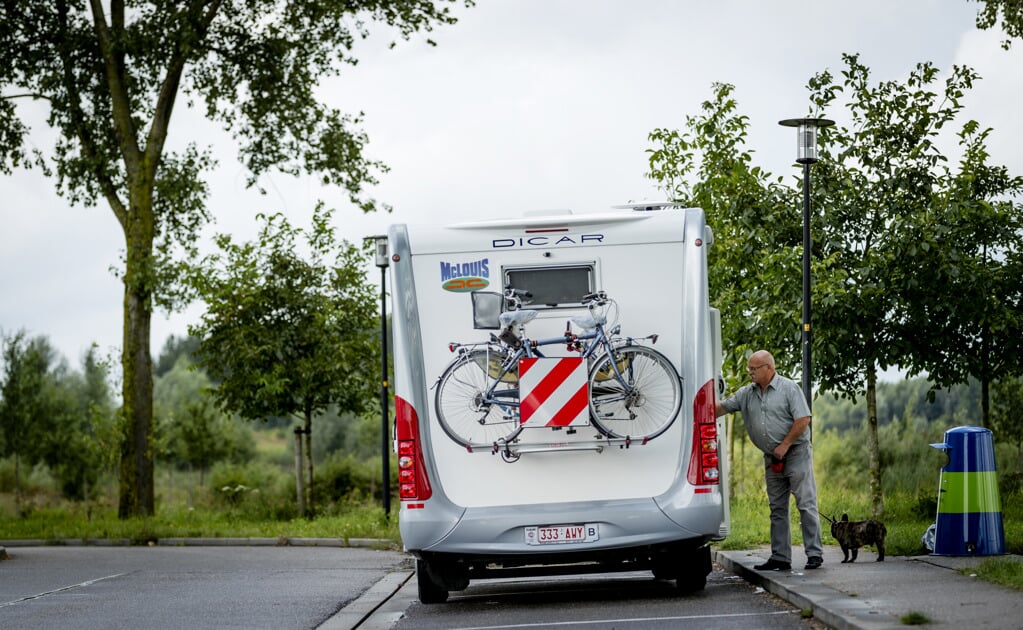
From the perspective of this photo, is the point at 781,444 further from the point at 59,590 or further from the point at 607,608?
the point at 59,590

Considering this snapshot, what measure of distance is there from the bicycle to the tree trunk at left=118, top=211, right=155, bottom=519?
18178mm

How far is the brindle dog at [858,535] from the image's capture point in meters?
12.3

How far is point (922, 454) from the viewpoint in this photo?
24641mm

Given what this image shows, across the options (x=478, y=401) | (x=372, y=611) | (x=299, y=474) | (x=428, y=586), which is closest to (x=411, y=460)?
(x=478, y=401)

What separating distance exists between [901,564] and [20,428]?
95.4 feet

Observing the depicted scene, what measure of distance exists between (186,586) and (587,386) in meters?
5.85

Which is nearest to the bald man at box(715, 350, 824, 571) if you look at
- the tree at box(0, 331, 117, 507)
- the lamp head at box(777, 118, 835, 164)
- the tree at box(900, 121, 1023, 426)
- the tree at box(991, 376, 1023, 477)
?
the lamp head at box(777, 118, 835, 164)

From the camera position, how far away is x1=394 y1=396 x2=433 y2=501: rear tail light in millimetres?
10539

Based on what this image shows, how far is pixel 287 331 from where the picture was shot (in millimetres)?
27781

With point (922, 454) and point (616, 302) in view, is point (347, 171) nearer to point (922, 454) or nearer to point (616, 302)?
point (922, 454)

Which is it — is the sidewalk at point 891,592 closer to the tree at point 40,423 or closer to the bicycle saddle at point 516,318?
the bicycle saddle at point 516,318

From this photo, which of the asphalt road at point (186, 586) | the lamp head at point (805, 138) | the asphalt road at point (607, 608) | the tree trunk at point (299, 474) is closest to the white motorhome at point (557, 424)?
the asphalt road at point (607, 608)

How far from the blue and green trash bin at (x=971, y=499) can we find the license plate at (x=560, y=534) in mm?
3673

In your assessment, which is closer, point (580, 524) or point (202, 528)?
point (580, 524)
